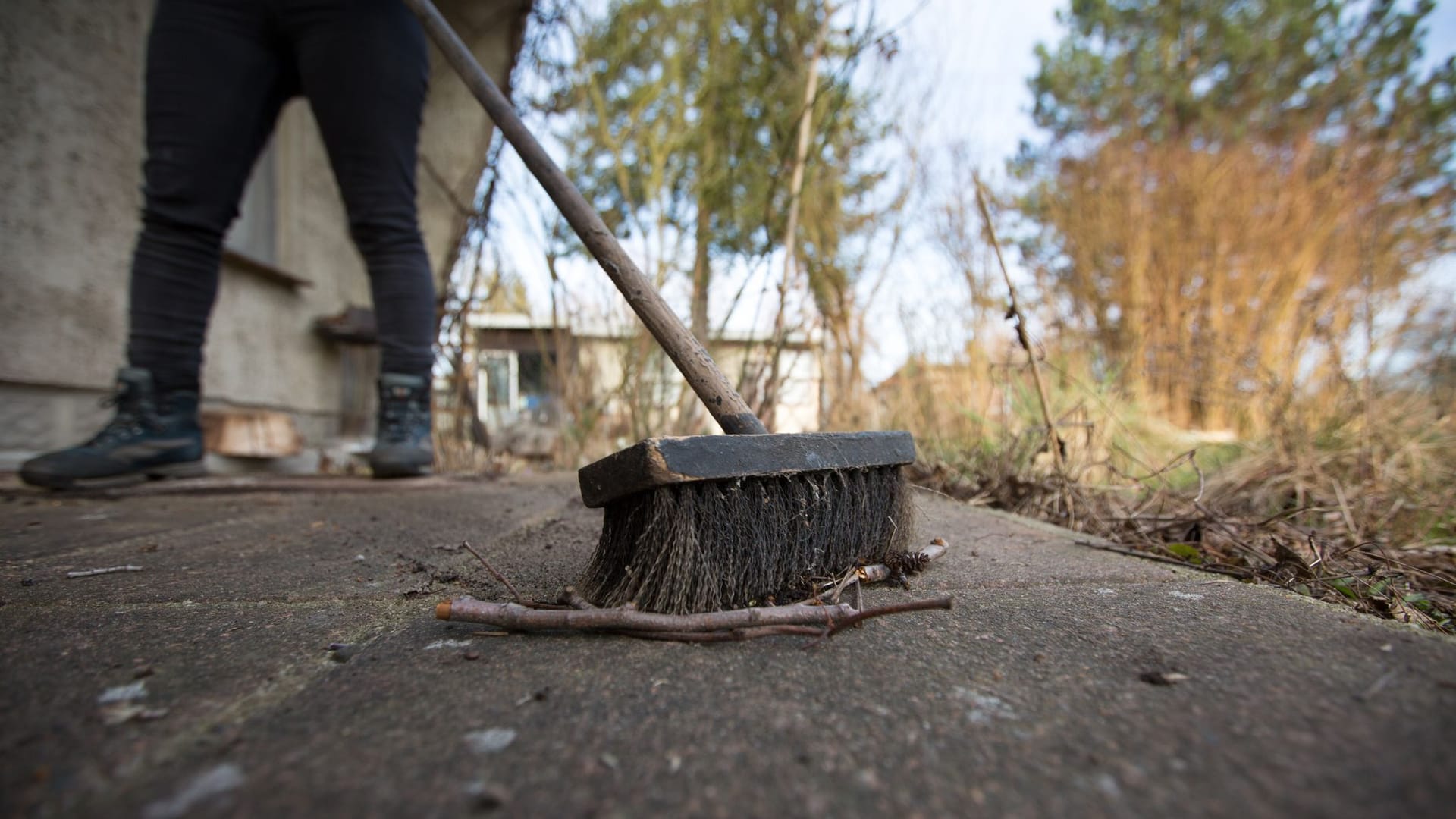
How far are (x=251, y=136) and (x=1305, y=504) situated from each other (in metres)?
3.39

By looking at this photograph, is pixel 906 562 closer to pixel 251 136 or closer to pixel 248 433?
pixel 251 136

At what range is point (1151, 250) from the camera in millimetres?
5520

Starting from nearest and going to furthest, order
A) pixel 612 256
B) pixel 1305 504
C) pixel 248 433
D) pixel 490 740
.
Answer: pixel 490 740 → pixel 612 256 → pixel 1305 504 → pixel 248 433

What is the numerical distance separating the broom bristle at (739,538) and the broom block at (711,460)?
0.03 meters

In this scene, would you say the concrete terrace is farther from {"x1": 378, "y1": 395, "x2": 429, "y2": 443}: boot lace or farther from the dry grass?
{"x1": 378, "y1": 395, "x2": 429, "y2": 443}: boot lace

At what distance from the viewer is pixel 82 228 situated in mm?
2746

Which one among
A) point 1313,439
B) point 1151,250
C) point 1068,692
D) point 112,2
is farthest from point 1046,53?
point 1068,692

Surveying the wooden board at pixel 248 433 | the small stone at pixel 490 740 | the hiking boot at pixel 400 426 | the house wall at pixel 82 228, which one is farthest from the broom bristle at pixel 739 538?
the wooden board at pixel 248 433

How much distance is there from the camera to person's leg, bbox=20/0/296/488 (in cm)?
186

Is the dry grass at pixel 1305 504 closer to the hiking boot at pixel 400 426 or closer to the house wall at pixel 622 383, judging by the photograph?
the house wall at pixel 622 383

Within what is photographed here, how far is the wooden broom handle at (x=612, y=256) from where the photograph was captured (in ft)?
3.74

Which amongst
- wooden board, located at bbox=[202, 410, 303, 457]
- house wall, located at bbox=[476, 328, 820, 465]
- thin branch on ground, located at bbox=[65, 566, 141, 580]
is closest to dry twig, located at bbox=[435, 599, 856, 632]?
thin branch on ground, located at bbox=[65, 566, 141, 580]

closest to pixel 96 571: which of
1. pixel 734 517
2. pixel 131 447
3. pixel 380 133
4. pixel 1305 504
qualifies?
pixel 734 517

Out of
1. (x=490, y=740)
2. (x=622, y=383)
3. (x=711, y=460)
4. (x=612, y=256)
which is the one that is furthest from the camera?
(x=622, y=383)
